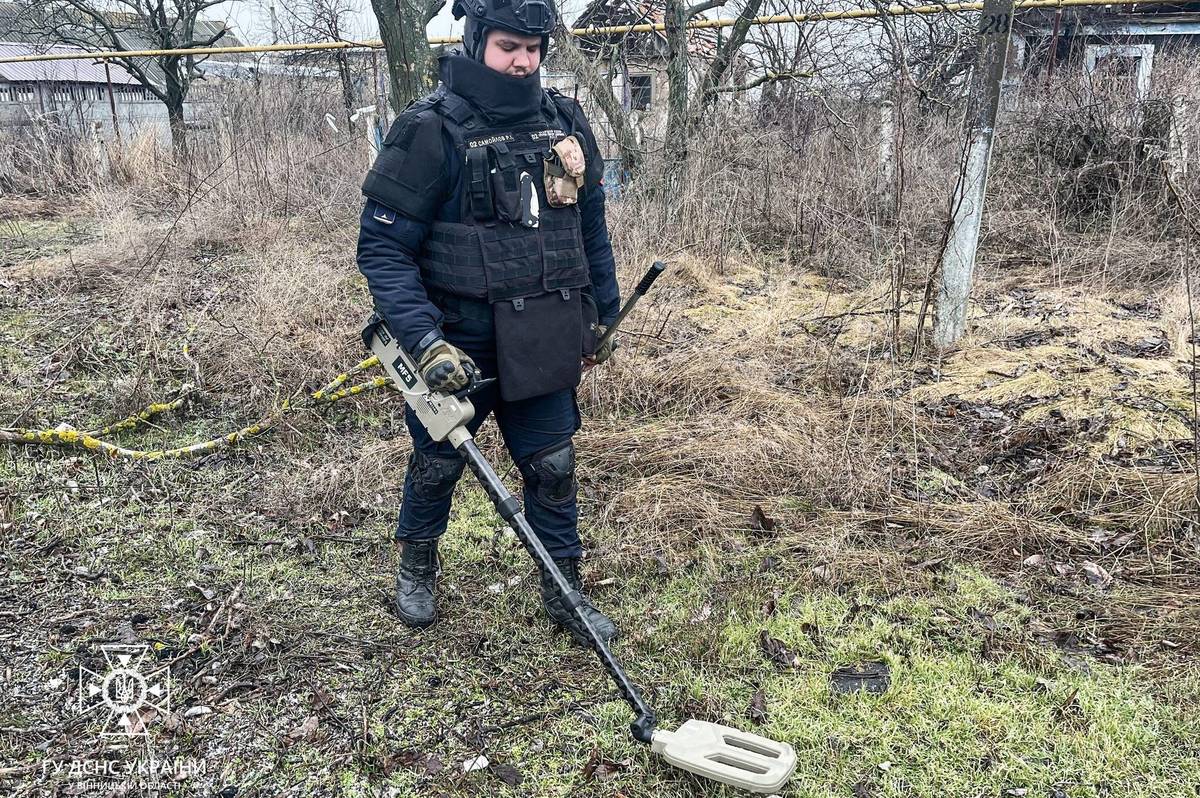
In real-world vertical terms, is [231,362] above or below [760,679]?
above

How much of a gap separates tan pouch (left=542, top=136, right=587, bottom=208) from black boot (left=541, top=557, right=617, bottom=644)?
122 cm

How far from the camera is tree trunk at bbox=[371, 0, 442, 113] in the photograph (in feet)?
13.1

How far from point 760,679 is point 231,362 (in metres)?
3.56

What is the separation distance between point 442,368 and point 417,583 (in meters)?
0.98

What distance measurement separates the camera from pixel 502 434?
9.51ft

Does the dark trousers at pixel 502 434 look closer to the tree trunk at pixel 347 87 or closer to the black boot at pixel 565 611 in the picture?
the black boot at pixel 565 611

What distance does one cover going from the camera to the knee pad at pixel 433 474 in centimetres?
282

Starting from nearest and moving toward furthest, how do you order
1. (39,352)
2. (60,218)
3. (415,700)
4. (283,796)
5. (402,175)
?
(283,796), (402,175), (415,700), (39,352), (60,218)

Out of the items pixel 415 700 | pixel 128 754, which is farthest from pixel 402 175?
pixel 128 754

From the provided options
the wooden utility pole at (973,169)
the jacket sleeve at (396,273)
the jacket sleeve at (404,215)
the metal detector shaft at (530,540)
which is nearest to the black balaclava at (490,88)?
the jacket sleeve at (404,215)

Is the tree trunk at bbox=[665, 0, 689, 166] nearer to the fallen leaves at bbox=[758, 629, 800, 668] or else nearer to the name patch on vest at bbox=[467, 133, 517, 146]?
the name patch on vest at bbox=[467, 133, 517, 146]

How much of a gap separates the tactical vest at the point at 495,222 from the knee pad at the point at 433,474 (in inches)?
22.8

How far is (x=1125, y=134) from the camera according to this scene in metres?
7.15

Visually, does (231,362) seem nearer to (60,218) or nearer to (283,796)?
(283,796)
